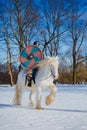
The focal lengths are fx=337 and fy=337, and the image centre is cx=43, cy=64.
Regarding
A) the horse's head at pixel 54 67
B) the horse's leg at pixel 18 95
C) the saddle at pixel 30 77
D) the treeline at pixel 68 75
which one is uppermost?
the treeline at pixel 68 75

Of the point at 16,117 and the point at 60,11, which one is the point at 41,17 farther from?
the point at 16,117

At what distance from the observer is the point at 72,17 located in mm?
33312

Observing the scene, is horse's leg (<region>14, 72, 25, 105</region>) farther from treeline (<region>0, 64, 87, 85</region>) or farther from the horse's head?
treeline (<region>0, 64, 87, 85</region>)

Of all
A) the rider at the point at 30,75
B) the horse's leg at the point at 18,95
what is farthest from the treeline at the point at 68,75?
the rider at the point at 30,75

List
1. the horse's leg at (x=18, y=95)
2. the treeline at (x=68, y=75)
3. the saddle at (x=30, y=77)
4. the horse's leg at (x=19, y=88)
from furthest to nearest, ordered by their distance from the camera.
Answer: the treeline at (x=68, y=75), the horse's leg at (x=18, y=95), the horse's leg at (x=19, y=88), the saddle at (x=30, y=77)

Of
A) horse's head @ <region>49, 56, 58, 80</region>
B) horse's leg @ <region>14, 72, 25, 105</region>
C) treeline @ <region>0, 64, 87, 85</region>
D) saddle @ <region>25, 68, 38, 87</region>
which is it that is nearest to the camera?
horse's head @ <region>49, 56, 58, 80</region>

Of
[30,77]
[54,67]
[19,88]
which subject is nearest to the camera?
[54,67]

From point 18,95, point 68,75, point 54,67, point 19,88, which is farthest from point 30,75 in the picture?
point 68,75

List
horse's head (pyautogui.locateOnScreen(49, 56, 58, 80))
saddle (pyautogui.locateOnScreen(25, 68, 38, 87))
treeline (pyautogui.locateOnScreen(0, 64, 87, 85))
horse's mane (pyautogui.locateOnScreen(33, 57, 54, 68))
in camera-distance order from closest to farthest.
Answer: horse's head (pyautogui.locateOnScreen(49, 56, 58, 80))
horse's mane (pyautogui.locateOnScreen(33, 57, 54, 68))
saddle (pyautogui.locateOnScreen(25, 68, 38, 87))
treeline (pyautogui.locateOnScreen(0, 64, 87, 85))

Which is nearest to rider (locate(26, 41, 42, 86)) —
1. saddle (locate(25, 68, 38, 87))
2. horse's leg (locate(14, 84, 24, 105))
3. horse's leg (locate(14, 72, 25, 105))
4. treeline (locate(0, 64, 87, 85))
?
saddle (locate(25, 68, 38, 87))

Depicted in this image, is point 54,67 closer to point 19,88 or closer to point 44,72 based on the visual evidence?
point 44,72

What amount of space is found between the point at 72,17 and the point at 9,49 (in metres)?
7.01

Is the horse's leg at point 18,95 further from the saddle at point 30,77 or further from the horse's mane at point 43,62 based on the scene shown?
the horse's mane at point 43,62

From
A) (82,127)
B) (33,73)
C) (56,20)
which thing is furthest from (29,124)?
(56,20)
